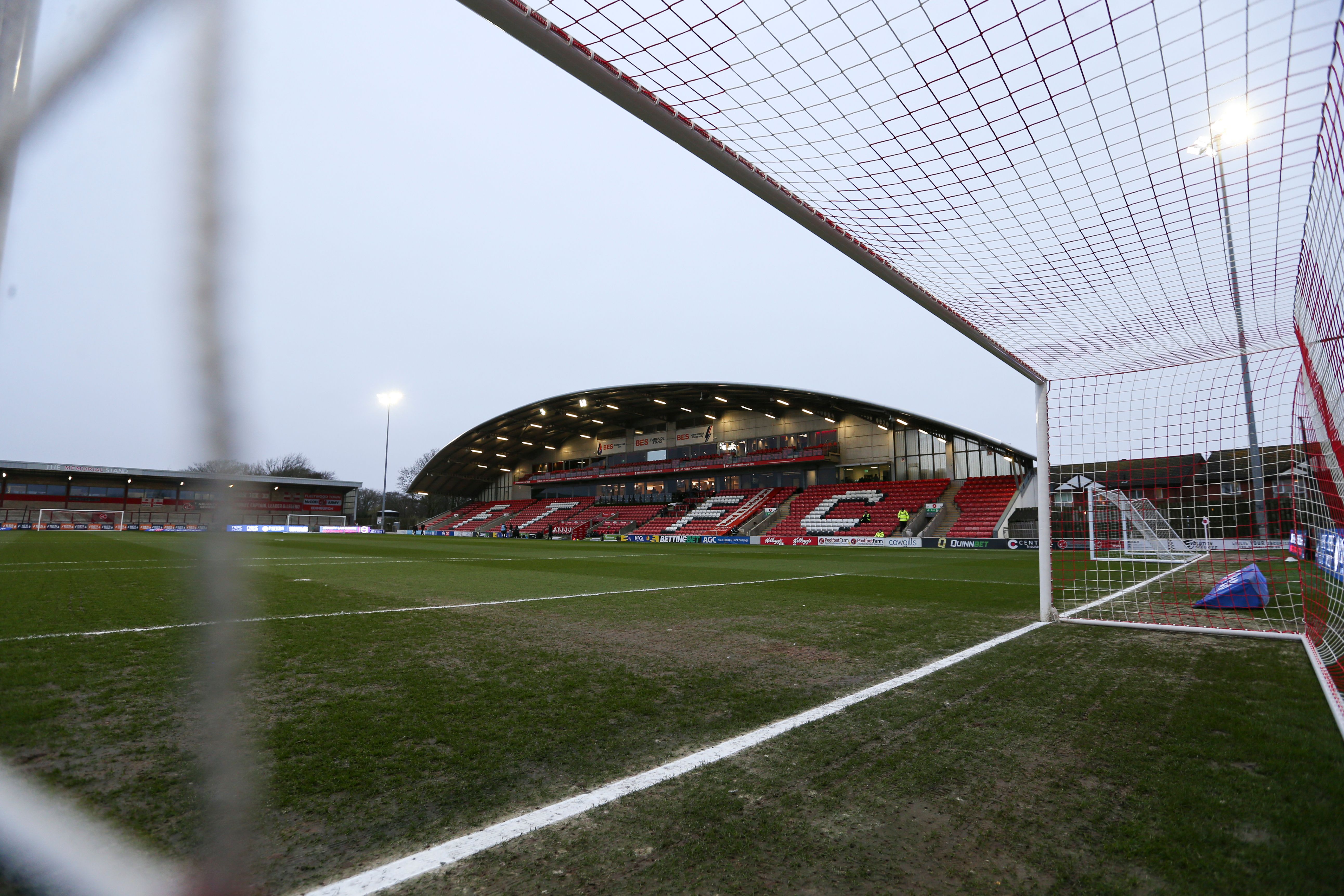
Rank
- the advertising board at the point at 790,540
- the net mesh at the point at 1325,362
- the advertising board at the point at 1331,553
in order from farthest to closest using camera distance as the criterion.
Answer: the advertising board at the point at 790,540 → the advertising board at the point at 1331,553 → the net mesh at the point at 1325,362

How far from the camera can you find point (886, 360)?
71875 mm

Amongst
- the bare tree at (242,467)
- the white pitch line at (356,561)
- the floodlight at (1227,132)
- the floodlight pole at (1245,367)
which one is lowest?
the white pitch line at (356,561)

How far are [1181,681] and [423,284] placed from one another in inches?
175

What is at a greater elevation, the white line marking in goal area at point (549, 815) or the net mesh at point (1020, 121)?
the net mesh at point (1020, 121)

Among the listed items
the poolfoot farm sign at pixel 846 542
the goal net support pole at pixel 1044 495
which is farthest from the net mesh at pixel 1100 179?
the poolfoot farm sign at pixel 846 542

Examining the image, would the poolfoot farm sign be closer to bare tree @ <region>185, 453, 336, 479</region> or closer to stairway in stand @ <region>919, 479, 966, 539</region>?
stairway in stand @ <region>919, 479, 966, 539</region>

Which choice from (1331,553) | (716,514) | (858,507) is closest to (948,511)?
(858,507)

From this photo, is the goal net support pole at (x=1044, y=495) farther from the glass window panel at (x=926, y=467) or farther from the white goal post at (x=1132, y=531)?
the glass window panel at (x=926, y=467)

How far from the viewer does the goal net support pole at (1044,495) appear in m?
6.05

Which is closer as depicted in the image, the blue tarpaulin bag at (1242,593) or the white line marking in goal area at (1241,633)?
the white line marking in goal area at (1241,633)

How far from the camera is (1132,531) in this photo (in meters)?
15.6

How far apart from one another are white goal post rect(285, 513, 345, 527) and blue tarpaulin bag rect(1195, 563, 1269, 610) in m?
44.3

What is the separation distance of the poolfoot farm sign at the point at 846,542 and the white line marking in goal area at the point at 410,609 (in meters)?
16.5

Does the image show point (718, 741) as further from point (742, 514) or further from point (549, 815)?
point (742, 514)
